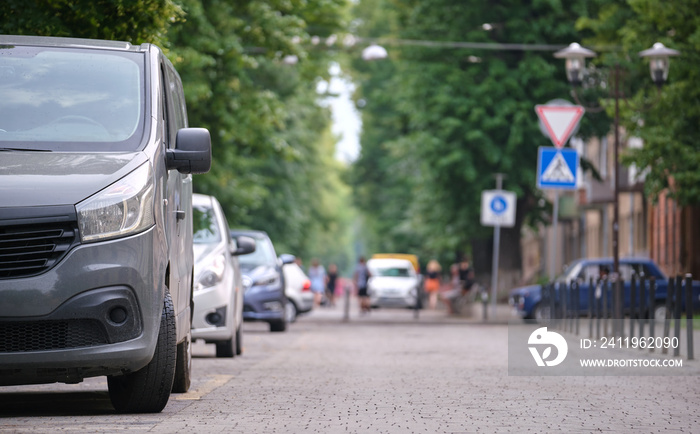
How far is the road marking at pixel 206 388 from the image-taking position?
34.6 feet

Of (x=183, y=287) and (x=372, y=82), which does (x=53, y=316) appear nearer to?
(x=183, y=287)

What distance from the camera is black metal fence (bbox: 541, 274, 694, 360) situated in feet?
55.1

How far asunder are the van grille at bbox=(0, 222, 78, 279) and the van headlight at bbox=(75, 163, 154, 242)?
10cm

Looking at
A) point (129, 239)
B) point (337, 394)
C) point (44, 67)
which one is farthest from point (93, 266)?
point (337, 394)

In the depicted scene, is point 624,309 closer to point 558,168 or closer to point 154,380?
point 558,168

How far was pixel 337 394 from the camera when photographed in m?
10.9

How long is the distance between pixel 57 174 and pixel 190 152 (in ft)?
3.49

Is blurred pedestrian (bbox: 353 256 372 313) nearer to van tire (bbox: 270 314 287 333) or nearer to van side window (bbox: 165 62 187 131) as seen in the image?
van tire (bbox: 270 314 287 333)

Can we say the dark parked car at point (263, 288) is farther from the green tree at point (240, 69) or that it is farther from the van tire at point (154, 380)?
the van tire at point (154, 380)

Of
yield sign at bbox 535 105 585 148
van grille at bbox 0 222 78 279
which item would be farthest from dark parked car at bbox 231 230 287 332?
van grille at bbox 0 222 78 279

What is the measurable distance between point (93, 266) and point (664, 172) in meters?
21.5

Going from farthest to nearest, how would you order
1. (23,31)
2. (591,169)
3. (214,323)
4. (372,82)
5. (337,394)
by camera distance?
(372,82)
(591,169)
(214,323)
(23,31)
(337,394)

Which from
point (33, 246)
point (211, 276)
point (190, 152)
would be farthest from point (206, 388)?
point (211, 276)

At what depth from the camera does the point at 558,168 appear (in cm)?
2594
